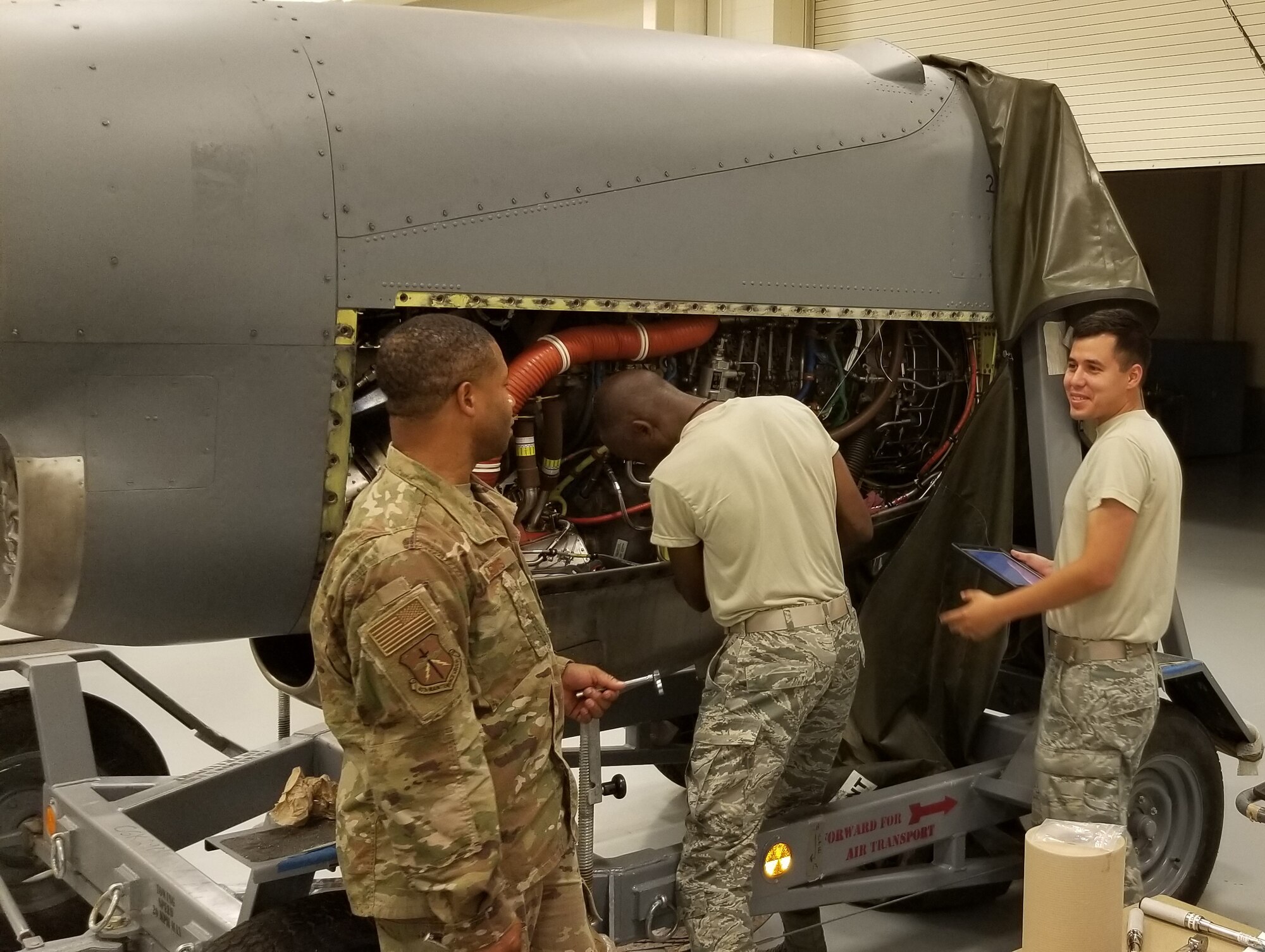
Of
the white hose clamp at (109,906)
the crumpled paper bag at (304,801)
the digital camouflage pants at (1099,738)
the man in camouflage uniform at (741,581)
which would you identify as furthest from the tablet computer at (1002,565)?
the white hose clamp at (109,906)

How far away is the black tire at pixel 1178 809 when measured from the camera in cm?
430

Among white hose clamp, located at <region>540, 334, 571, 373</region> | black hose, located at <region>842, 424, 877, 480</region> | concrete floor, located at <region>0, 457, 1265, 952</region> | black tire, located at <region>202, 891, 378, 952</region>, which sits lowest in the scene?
concrete floor, located at <region>0, 457, 1265, 952</region>

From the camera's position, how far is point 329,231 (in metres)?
3.03

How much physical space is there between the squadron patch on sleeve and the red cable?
1.58m

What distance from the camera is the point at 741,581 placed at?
3.23m

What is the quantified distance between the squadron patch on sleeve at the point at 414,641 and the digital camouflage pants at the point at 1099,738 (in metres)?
2.15

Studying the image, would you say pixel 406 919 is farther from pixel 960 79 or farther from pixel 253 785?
pixel 960 79

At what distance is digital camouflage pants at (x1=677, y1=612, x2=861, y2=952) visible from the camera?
10.6 ft

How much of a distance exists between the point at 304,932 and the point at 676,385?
1768 mm

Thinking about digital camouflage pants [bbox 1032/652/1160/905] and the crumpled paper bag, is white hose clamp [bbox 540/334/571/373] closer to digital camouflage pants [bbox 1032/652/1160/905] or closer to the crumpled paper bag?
the crumpled paper bag

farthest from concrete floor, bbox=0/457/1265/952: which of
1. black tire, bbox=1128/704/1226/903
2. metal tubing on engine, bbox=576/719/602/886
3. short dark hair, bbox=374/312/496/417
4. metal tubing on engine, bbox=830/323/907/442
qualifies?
short dark hair, bbox=374/312/496/417

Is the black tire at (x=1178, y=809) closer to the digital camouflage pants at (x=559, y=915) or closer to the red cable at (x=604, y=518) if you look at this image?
the red cable at (x=604, y=518)

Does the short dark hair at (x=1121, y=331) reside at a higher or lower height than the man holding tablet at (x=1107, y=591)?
higher

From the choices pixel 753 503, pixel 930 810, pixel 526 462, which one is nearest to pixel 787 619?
pixel 753 503
